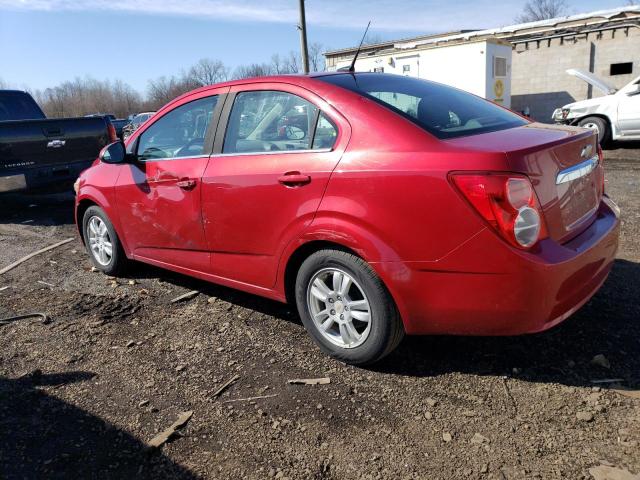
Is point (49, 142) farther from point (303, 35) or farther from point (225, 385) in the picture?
point (303, 35)

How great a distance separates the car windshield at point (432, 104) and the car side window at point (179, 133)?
101 cm

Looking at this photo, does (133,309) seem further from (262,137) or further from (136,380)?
(262,137)

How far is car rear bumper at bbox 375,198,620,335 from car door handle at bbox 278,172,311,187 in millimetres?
659

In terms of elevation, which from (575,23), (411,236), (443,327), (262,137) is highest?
(575,23)

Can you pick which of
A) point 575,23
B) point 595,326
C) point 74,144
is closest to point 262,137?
point 595,326

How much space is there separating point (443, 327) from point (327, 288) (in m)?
0.73

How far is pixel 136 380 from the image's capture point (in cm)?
314

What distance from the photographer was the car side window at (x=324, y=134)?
2.99 m

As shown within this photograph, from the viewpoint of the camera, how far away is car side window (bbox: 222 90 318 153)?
3173 millimetres

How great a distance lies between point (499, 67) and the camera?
16625 mm

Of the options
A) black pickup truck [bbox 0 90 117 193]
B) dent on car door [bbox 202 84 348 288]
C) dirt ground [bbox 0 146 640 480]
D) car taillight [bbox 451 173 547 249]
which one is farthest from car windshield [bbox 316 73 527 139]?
black pickup truck [bbox 0 90 117 193]

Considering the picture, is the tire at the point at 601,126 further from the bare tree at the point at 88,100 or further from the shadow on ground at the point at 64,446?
the bare tree at the point at 88,100

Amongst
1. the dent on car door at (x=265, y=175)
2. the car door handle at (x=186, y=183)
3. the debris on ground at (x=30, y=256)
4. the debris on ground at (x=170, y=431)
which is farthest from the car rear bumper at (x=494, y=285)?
the debris on ground at (x=30, y=256)

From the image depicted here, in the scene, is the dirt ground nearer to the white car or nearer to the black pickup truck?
the black pickup truck
